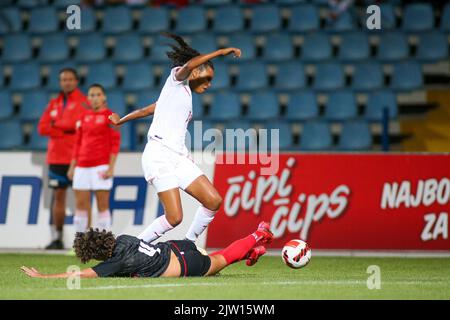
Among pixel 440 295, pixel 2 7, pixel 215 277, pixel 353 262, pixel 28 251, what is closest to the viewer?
Answer: pixel 440 295

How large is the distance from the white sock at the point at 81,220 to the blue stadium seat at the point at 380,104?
196 inches

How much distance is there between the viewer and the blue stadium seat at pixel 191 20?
55.6 feet

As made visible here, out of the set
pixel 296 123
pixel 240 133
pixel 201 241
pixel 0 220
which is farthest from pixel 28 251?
pixel 296 123

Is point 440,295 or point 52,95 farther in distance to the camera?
point 52,95

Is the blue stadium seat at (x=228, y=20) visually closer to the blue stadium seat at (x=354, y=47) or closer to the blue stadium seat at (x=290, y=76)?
the blue stadium seat at (x=290, y=76)

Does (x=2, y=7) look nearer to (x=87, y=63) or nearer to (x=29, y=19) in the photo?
(x=29, y=19)

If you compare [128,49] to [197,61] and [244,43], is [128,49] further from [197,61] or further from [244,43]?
[197,61]

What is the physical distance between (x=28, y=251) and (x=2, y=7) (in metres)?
6.50

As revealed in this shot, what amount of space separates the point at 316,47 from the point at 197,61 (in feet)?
25.6

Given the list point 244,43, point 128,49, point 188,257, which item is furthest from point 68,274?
point 128,49

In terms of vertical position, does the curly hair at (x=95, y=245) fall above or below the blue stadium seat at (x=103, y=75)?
below

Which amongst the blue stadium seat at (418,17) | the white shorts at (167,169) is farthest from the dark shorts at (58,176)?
the blue stadium seat at (418,17)

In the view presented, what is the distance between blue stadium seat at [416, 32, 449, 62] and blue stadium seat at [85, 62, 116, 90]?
4890mm

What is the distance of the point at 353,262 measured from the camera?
441 inches
